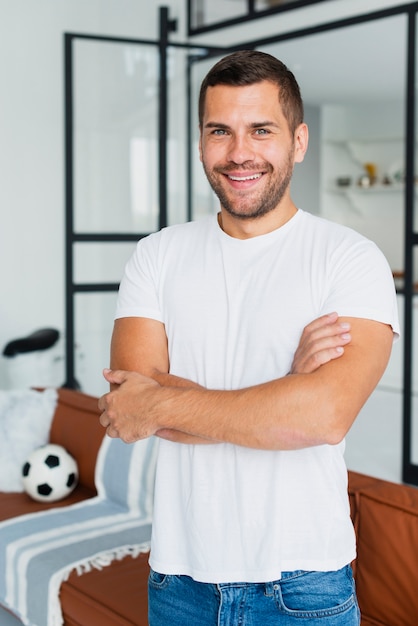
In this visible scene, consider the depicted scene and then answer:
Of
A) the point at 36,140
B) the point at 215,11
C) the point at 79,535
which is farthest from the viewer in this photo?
the point at 215,11

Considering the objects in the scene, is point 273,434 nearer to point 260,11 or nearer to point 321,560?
point 321,560

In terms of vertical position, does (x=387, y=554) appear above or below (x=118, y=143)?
below

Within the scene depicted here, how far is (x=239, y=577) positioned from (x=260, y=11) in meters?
4.62

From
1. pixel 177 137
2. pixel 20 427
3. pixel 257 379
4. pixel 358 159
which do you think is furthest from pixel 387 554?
pixel 358 159

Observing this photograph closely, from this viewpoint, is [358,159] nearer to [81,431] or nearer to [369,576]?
[81,431]

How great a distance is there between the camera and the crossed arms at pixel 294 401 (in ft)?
4.18

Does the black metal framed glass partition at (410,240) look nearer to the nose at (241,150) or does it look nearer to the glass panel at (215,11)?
the glass panel at (215,11)

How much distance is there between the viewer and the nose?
4.50 feet

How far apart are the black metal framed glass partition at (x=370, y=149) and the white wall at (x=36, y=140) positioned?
698mm

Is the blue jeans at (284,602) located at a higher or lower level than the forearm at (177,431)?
lower

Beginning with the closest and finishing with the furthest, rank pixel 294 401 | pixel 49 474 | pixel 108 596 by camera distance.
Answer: pixel 294 401 → pixel 108 596 → pixel 49 474

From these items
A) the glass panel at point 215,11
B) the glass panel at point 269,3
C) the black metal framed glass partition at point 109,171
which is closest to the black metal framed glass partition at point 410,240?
the glass panel at point 269,3

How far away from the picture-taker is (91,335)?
5.33 m

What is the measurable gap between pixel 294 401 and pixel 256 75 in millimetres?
542
